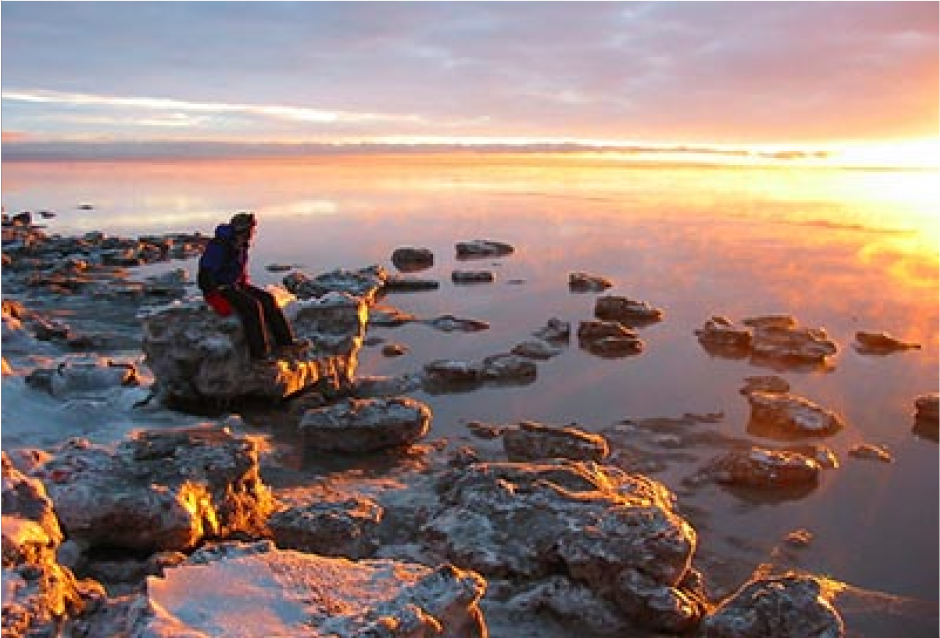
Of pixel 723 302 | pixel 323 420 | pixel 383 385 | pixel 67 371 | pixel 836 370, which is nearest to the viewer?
pixel 323 420

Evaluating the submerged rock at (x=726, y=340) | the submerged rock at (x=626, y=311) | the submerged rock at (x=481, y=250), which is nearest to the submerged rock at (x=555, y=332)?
the submerged rock at (x=626, y=311)

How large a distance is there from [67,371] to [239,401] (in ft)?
8.59

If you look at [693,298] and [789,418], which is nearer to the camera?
[789,418]

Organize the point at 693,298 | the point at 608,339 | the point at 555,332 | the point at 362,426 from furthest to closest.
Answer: the point at 693,298
the point at 555,332
the point at 608,339
the point at 362,426

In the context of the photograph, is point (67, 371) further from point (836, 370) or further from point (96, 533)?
point (836, 370)

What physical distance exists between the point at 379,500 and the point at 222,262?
4.85m

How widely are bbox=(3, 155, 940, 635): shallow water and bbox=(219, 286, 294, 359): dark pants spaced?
2.82m

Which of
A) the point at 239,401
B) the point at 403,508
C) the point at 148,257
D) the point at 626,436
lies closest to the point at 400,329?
the point at 239,401

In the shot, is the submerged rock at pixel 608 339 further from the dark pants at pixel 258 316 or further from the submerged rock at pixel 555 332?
the dark pants at pixel 258 316

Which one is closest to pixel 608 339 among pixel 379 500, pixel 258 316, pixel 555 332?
pixel 555 332

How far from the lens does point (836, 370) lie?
17.9m

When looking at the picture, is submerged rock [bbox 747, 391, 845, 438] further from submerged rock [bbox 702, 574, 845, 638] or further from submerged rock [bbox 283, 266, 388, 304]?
submerged rock [bbox 283, 266, 388, 304]

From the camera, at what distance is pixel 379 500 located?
1168 cm

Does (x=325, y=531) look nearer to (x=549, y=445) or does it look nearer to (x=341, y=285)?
(x=549, y=445)
